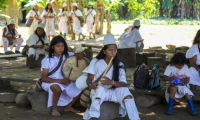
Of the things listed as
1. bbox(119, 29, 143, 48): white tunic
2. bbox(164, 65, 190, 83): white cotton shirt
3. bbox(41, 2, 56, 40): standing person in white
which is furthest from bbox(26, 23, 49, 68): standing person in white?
bbox(41, 2, 56, 40): standing person in white

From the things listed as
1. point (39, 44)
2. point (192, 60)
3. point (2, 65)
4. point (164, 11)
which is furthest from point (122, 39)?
point (164, 11)

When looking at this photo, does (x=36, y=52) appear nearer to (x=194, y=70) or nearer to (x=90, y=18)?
(x=194, y=70)

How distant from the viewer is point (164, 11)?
49.9 meters

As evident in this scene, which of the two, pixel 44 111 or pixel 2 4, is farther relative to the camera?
pixel 2 4

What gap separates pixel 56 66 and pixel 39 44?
4199mm

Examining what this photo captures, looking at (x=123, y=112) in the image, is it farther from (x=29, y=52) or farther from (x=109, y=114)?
(x=29, y=52)

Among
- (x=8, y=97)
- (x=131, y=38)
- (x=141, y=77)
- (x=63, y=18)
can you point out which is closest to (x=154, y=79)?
(x=141, y=77)

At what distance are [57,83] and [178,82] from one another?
1805 millimetres

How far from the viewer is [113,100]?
17.9 ft

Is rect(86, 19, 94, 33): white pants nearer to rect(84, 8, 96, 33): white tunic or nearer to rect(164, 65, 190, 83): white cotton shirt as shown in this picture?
rect(84, 8, 96, 33): white tunic

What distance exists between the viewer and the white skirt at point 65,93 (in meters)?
5.89

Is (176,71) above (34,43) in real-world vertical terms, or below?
below

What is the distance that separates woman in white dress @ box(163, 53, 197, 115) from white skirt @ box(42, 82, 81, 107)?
4.49 feet

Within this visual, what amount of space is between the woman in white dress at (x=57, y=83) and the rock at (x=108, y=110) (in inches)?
23.0
